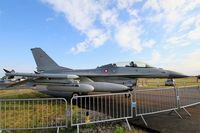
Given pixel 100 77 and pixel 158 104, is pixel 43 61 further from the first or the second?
pixel 158 104

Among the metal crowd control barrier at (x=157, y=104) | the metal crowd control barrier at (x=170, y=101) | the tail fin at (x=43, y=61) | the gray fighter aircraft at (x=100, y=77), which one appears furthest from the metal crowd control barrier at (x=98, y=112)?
the tail fin at (x=43, y=61)

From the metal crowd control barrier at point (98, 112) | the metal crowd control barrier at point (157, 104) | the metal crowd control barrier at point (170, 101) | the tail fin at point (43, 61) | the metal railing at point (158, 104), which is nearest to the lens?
the metal crowd control barrier at point (98, 112)

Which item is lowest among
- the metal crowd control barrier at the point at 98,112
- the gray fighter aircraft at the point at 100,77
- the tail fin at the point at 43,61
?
the metal crowd control barrier at the point at 98,112

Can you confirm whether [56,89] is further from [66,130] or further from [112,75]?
[66,130]

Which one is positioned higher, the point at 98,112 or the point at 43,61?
the point at 43,61

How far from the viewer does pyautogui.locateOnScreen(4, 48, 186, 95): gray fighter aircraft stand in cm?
1370

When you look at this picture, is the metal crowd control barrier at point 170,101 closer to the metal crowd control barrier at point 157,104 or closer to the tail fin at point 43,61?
the metal crowd control barrier at point 157,104

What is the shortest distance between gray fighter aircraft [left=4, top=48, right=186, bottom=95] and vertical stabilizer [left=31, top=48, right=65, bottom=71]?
10.1ft

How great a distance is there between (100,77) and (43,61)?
243 inches

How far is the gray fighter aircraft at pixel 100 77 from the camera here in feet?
44.9

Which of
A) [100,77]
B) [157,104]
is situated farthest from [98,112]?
[100,77]

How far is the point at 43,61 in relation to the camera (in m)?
19.3

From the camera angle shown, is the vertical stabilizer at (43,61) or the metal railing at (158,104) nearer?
the metal railing at (158,104)

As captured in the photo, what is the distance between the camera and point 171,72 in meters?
→ 14.1
